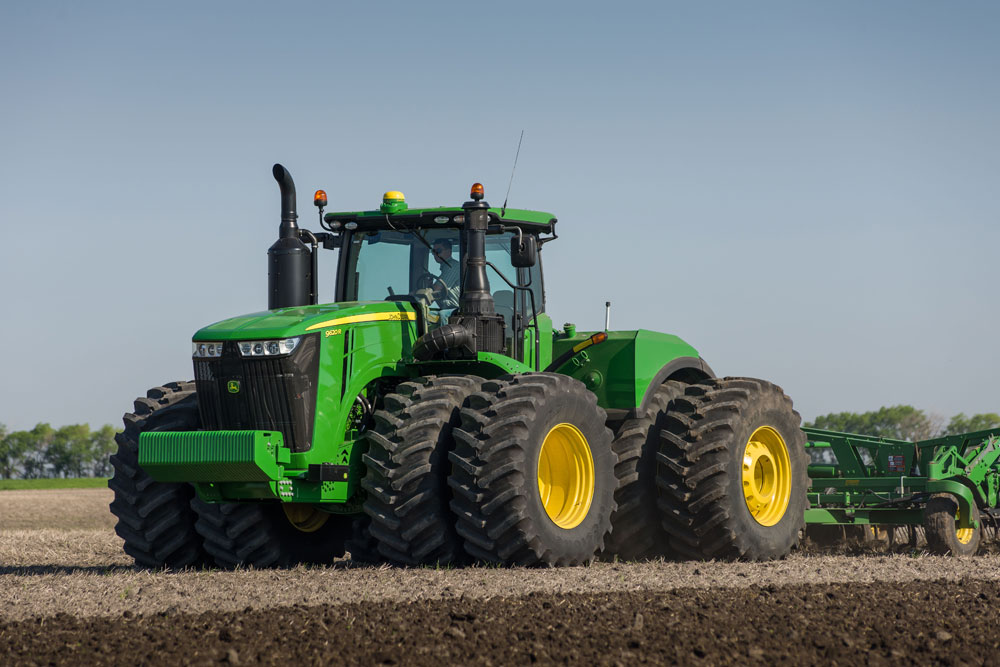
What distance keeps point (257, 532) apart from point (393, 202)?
3.23m

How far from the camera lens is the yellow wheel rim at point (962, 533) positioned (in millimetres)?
13758

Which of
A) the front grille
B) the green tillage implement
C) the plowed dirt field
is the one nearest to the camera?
the plowed dirt field

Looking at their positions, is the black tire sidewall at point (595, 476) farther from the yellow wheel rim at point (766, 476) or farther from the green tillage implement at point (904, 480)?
the green tillage implement at point (904, 480)

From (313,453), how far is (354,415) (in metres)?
0.69

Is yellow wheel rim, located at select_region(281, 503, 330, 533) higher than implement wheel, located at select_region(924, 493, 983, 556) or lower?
higher

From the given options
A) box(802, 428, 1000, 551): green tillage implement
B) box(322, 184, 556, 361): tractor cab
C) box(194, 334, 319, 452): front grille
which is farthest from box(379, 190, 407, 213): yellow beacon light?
box(802, 428, 1000, 551): green tillage implement

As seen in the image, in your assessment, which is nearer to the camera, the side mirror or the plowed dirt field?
the plowed dirt field

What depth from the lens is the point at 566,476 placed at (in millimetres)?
10406

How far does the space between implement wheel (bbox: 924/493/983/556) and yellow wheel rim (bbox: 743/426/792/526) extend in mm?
2300

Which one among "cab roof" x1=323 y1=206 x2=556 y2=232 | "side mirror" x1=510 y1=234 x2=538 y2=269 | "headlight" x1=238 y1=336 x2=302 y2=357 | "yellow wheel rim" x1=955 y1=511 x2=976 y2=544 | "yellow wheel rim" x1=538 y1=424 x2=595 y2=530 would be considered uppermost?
"cab roof" x1=323 y1=206 x2=556 y2=232

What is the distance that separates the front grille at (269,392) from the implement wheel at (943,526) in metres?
7.36

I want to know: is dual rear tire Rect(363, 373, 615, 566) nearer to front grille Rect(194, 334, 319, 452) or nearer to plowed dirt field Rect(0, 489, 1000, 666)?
plowed dirt field Rect(0, 489, 1000, 666)

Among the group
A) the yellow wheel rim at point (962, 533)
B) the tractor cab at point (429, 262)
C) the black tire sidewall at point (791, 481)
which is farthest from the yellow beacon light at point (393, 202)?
the yellow wheel rim at point (962, 533)

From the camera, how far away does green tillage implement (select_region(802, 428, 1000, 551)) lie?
1366 centimetres
